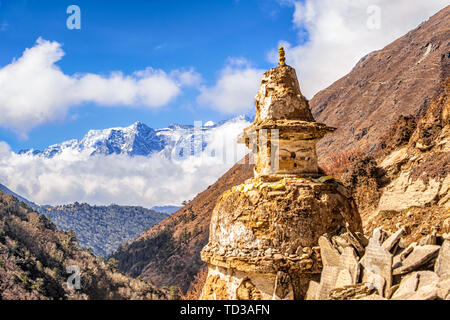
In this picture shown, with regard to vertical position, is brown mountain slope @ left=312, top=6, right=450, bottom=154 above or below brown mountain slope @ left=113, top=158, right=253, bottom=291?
above

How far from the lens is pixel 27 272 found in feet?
128

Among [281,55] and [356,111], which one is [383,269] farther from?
[356,111]

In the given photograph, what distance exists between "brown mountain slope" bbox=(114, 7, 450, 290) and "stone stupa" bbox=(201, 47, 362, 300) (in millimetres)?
33367

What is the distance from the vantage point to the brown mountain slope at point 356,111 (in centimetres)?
4347

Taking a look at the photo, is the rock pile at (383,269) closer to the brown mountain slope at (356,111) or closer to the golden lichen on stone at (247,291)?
the golden lichen on stone at (247,291)

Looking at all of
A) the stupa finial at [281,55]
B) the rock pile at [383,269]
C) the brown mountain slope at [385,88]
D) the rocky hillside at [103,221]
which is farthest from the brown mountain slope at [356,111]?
the rocky hillside at [103,221]

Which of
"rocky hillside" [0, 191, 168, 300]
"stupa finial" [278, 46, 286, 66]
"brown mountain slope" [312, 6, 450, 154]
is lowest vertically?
"rocky hillside" [0, 191, 168, 300]

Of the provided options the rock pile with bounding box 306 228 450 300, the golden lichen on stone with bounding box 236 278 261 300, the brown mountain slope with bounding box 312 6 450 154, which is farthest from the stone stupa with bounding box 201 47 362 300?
the brown mountain slope with bounding box 312 6 450 154

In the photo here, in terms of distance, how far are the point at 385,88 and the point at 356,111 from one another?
13.8 ft

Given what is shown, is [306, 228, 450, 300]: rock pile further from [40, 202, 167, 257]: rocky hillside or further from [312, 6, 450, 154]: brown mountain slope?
[40, 202, 167, 257]: rocky hillside

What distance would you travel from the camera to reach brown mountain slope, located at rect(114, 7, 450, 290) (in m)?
43.5

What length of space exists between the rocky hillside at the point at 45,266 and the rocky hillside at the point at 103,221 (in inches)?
2785

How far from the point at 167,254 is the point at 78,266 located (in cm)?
1033

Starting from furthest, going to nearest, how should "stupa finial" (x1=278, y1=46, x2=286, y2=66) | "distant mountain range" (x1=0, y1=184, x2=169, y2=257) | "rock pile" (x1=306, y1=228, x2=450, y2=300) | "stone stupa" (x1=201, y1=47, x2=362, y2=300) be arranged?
"distant mountain range" (x1=0, y1=184, x2=169, y2=257), "stupa finial" (x1=278, y1=46, x2=286, y2=66), "stone stupa" (x1=201, y1=47, x2=362, y2=300), "rock pile" (x1=306, y1=228, x2=450, y2=300)
